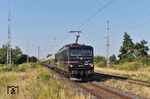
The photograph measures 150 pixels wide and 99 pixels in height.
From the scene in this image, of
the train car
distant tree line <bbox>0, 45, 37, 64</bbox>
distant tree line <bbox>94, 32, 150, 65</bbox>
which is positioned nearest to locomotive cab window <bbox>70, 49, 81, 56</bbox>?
the train car

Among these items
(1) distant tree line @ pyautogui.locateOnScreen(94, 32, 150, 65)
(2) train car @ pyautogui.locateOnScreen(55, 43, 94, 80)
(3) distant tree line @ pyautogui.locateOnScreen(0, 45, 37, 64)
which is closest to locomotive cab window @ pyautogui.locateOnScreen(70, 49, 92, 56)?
(2) train car @ pyautogui.locateOnScreen(55, 43, 94, 80)

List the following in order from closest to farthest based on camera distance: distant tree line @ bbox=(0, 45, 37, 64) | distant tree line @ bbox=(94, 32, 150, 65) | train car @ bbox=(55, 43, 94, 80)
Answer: train car @ bbox=(55, 43, 94, 80), distant tree line @ bbox=(94, 32, 150, 65), distant tree line @ bbox=(0, 45, 37, 64)

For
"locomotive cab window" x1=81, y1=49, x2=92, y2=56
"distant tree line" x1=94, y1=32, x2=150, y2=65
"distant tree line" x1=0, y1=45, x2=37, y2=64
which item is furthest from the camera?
"distant tree line" x1=0, y1=45, x2=37, y2=64

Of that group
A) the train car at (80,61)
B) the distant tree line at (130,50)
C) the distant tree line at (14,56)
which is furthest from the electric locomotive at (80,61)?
the distant tree line at (14,56)

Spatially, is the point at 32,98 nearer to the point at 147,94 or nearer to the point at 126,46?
the point at 147,94

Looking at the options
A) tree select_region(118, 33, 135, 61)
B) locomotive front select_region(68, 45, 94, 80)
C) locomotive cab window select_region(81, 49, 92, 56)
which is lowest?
locomotive front select_region(68, 45, 94, 80)

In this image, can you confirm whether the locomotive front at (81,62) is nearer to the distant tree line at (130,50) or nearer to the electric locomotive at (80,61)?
the electric locomotive at (80,61)

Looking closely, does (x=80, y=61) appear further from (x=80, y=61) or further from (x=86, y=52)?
(x=86, y=52)

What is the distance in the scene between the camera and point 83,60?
114 feet

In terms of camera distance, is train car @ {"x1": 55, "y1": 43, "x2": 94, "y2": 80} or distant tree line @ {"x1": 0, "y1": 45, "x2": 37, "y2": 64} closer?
train car @ {"x1": 55, "y1": 43, "x2": 94, "y2": 80}

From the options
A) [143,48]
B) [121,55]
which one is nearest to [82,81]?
[143,48]

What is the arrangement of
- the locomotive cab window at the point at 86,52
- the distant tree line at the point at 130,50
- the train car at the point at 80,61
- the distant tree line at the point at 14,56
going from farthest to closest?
the distant tree line at the point at 14,56 → the distant tree line at the point at 130,50 → the locomotive cab window at the point at 86,52 → the train car at the point at 80,61

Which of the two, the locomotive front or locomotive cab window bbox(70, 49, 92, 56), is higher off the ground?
locomotive cab window bbox(70, 49, 92, 56)

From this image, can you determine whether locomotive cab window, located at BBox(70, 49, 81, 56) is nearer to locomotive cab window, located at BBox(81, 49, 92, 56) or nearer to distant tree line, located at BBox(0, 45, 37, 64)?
locomotive cab window, located at BBox(81, 49, 92, 56)
